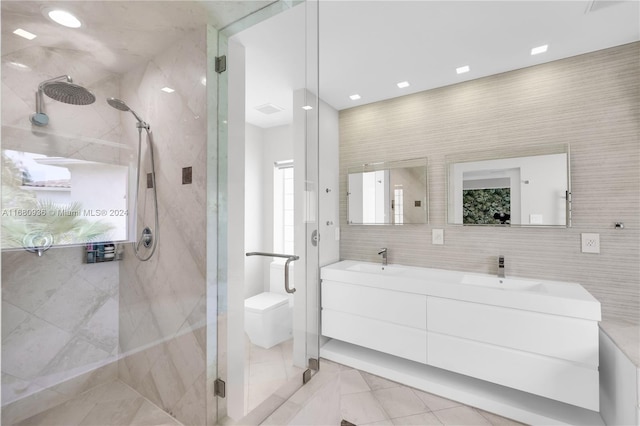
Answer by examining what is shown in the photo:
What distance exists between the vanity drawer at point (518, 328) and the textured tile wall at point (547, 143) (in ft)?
1.56

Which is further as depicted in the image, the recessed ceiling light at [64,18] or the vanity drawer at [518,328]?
the vanity drawer at [518,328]

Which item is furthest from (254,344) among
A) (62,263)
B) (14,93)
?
(14,93)

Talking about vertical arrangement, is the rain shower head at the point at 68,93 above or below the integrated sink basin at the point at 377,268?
above

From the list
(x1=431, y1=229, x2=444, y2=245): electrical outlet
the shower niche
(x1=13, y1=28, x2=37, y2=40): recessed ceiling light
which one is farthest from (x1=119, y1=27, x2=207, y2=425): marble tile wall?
(x1=431, y1=229, x2=444, y2=245): electrical outlet

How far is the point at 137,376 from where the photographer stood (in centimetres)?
130

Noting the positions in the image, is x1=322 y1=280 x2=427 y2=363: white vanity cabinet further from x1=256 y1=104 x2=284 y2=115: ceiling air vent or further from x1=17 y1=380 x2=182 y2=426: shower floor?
x1=256 y1=104 x2=284 y2=115: ceiling air vent

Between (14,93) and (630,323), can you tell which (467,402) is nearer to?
(630,323)

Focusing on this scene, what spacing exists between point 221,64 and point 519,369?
2.44 meters

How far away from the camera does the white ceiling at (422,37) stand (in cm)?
147

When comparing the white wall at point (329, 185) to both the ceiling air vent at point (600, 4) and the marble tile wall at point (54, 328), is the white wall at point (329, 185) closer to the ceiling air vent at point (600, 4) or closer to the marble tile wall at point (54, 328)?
the marble tile wall at point (54, 328)

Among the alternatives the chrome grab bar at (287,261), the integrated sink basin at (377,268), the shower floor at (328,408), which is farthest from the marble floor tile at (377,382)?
the chrome grab bar at (287,261)

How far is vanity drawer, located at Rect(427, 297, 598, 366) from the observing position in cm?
158

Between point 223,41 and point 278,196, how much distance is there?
801mm

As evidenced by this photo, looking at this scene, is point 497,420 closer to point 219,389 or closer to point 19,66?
point 219,389
